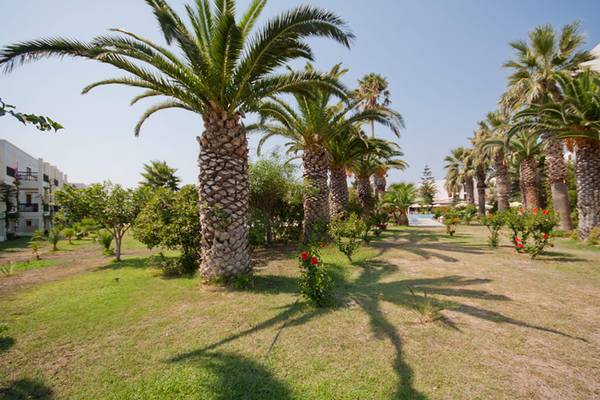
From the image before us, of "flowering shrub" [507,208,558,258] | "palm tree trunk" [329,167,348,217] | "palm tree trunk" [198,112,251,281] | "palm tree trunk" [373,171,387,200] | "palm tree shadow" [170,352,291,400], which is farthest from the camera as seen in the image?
"palm tree trunk" [373,171,387,200]

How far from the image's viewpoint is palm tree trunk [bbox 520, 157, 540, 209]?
23.4 metres

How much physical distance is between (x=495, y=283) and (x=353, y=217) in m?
5.27

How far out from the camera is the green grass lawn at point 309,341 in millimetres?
3410

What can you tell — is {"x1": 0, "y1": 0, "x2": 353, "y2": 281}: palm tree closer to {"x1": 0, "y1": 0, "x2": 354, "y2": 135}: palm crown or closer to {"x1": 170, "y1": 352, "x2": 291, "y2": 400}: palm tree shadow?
{"x1": 0, "y1": 0, "x2": 354, "y2": 135}: palm crown

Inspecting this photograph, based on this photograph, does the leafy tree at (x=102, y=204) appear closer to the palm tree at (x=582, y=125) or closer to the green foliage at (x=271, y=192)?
the green foliage at (x=271, y=192)

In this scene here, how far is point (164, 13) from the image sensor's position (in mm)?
6426

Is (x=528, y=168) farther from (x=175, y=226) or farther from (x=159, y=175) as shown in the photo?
(x=159, y=175)

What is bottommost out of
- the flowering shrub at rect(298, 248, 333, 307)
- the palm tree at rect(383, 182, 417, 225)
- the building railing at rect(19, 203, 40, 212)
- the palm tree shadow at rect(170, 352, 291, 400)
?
the palm tree shadow at rect(170, 352, 291, 400)

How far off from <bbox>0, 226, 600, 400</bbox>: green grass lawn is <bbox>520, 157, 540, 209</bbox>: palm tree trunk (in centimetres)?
1928

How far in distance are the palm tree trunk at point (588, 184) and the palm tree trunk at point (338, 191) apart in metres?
11.2

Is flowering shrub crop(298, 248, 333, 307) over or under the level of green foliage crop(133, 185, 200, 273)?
under

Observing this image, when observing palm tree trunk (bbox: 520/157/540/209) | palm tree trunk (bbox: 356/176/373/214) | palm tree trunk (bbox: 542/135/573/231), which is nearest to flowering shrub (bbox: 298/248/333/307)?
palm tree trunk (bbox: 356/176/373/214)

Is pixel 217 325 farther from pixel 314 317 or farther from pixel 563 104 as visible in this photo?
pixel 563 104

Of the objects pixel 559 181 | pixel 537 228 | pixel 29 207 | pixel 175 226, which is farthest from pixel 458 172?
pixel 29 207
